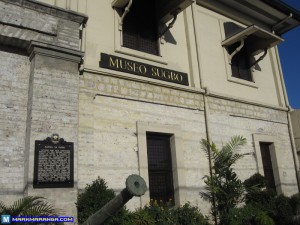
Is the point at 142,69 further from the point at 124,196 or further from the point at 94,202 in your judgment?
the point at 124,196

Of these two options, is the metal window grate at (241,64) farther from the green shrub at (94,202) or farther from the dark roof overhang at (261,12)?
the green shrub at (94,202)

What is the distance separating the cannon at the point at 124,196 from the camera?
187 inches

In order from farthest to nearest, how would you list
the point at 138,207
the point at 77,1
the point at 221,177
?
the point at 221,177, the point at 77,1, the point at 138,207

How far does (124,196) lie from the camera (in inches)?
193

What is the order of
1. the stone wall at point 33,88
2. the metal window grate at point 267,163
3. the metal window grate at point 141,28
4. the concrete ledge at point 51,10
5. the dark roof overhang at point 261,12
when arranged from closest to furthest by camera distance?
the stone wall at point 33,88
the concrete ledge at point 51,10
the metal window grate at point 141,28
the metal window grate at point 267,163
the dark roof overhang at point 261,12

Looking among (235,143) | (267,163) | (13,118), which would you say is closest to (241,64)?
(267,163)

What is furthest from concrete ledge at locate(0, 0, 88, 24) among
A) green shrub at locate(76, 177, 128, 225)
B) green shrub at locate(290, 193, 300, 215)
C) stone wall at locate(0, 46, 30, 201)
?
green shrub at locate(290, 193, 300, 215)

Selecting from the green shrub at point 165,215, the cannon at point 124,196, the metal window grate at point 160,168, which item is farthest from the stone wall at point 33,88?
the metal window grate at point 160,168

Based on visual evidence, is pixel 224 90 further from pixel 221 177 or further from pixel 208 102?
pixel 221 177

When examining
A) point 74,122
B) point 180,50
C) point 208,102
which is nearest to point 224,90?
point 208,102

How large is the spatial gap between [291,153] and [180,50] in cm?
670

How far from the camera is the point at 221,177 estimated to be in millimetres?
10438

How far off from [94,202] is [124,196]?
8.29 feet

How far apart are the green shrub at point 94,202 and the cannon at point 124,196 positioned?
1.79 m
